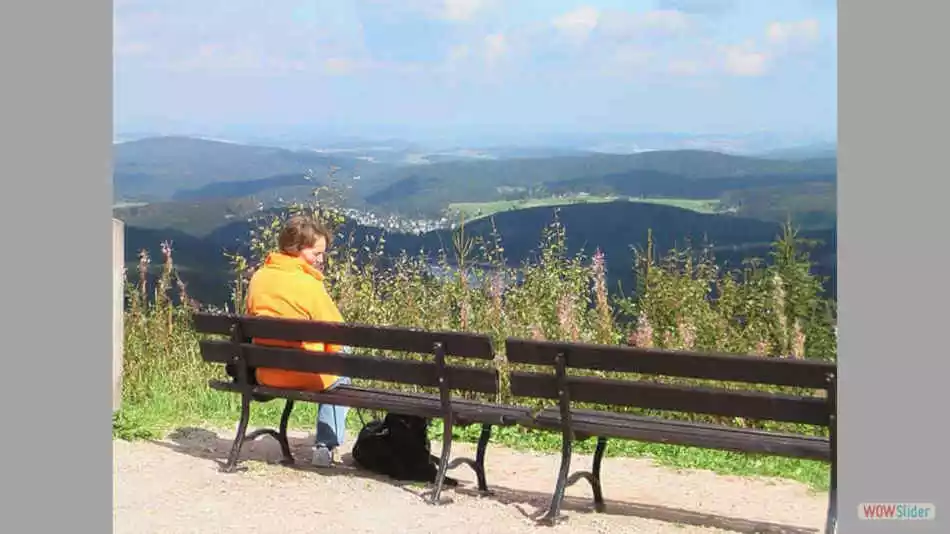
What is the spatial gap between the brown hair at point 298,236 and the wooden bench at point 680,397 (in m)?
1.39

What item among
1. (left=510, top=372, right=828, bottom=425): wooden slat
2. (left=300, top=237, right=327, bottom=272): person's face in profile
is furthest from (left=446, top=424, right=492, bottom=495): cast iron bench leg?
(left=300, top=237, right=327, bottom=272): person's face in profile

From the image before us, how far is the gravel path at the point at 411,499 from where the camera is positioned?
17.4 ft

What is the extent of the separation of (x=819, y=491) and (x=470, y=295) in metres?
3.14

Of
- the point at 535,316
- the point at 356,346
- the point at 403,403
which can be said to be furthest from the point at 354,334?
the point at 535,316

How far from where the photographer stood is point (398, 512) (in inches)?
215

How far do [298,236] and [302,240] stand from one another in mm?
27

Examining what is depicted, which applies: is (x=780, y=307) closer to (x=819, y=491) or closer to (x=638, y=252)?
(x=638, y=252)

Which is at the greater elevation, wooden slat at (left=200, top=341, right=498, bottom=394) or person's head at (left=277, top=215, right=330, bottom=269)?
person's head at (left=277, top=215, right=330, bottom=269)

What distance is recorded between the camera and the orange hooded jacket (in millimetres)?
6254

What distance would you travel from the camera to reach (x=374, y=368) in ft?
19.2

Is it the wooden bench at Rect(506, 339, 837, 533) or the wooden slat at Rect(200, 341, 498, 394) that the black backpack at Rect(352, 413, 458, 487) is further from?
the wooden bench at Rect(506, 339, 837, 533)

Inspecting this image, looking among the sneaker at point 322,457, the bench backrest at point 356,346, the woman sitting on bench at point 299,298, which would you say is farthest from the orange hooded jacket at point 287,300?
the sneaker at point 322,457

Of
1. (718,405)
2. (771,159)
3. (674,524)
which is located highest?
(771,159)
